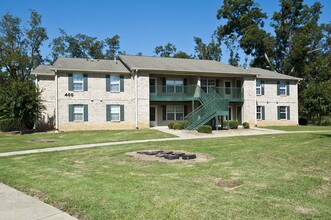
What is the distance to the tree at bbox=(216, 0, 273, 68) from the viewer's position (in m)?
46.9

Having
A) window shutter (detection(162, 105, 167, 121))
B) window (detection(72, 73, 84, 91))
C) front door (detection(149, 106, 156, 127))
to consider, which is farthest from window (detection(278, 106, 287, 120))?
window (detection(72, 73, 84, 91))

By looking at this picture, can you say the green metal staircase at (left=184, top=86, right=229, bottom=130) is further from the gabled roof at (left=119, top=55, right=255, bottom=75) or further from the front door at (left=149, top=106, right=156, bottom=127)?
the front door at (left=149, top=106, right=156, bottom=127)

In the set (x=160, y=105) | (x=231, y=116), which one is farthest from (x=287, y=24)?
(x=160, y=105)

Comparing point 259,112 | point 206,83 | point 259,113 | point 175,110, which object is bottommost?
point 259,113

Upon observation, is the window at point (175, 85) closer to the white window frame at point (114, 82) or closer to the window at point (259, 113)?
the white window frame at point (114, 82)

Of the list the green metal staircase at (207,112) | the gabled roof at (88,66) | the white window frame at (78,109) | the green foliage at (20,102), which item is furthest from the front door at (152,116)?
the green foliage at (20,102)

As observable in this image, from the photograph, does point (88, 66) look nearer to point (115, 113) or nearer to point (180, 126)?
point (115, 113)

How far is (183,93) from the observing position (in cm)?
2953

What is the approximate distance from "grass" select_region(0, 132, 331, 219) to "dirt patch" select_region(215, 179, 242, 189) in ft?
0.07

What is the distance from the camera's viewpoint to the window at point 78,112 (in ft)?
89.4

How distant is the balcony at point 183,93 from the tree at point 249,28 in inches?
743

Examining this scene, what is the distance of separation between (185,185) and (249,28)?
44.0 m

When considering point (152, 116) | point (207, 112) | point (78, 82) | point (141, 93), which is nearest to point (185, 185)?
point (207, 112)

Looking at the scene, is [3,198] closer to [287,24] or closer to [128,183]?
[128,183]
